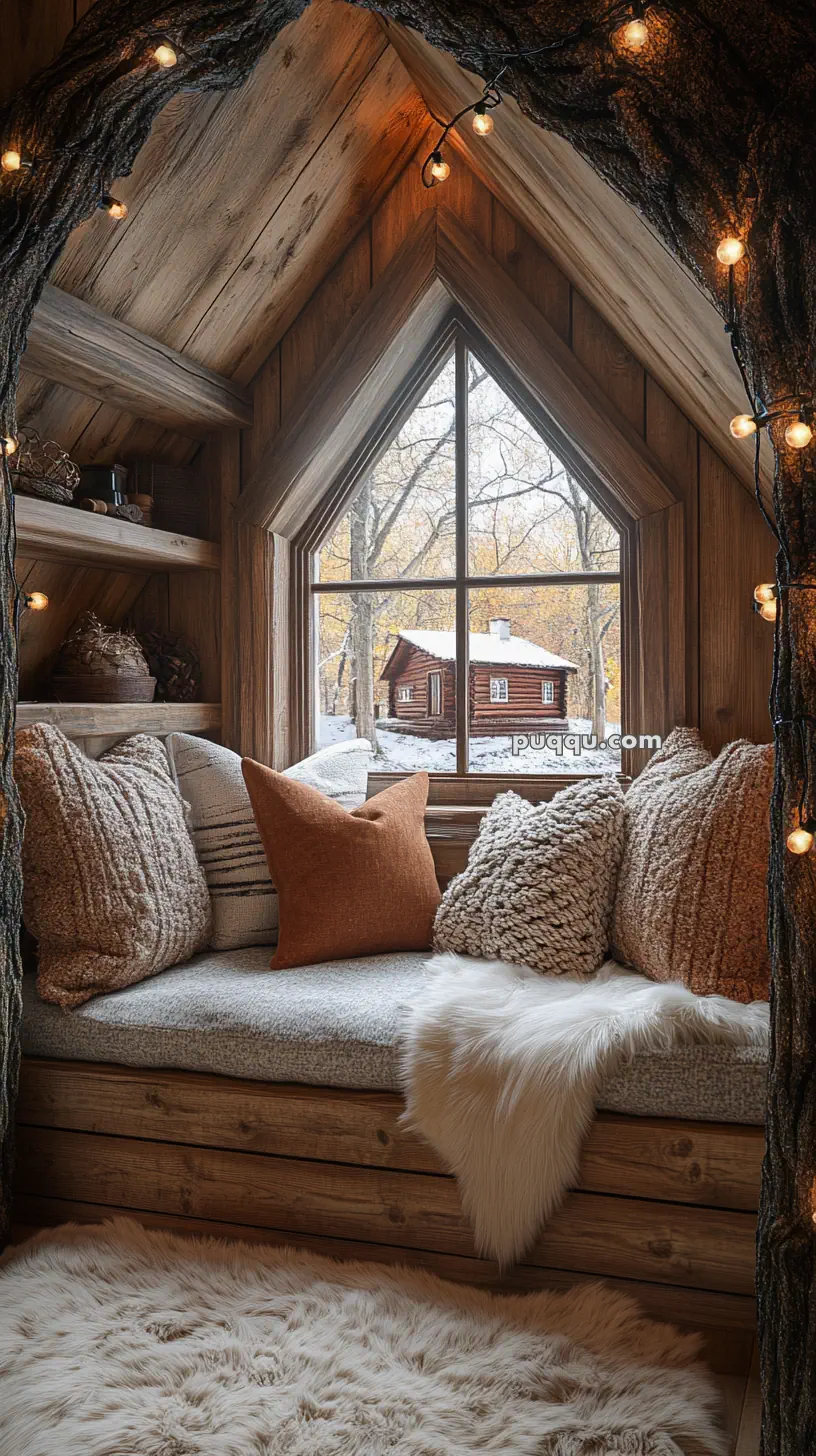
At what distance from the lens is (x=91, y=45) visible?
5.23 feet

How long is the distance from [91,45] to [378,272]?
1.18 metres

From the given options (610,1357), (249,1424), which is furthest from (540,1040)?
(249,1424)

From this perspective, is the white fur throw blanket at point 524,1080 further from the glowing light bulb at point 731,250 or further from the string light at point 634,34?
the string light at point 634,34

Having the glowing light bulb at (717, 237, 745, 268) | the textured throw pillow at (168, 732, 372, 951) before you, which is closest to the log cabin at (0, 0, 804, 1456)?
the textured throw pillow at (168, 732, 372, 951)

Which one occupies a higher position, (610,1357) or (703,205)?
(703,205)

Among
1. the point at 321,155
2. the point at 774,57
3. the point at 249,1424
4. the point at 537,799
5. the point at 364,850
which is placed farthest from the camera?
the point at 537,799

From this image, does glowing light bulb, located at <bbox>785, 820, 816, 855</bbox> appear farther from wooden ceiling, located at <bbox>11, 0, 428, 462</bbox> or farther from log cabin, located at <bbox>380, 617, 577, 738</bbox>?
wooden ceiling, located at <bbox>11, 0, 428, 462</bbox>

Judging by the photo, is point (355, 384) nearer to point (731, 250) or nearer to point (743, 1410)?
point (731, 250)

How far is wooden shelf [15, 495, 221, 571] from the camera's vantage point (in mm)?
2094

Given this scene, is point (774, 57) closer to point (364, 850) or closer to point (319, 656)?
point (364, 850)

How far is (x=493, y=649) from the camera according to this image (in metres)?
2.67

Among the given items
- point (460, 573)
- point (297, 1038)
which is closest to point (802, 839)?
point (297, 1038)

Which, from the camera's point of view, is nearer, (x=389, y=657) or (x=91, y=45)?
(x=91, y=45)

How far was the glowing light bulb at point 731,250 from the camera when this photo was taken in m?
1.15
